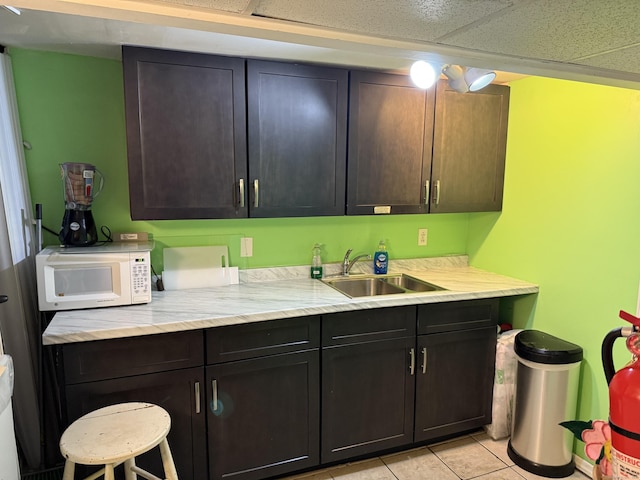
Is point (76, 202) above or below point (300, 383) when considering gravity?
above

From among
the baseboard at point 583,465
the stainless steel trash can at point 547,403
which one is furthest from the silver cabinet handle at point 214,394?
the baseboard at point 583,465

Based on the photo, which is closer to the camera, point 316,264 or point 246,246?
point 246,246

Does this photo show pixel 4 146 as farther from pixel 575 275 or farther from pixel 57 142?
pixel 575 275

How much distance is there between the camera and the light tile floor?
232 cm

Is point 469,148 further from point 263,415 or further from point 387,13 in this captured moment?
point 387,13

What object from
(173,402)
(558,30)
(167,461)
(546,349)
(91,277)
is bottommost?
(167,461)

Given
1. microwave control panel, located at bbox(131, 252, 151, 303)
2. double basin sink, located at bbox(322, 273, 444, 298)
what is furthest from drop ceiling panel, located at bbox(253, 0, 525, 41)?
double basin sink, located at bbox(322, 273, 444, 298)

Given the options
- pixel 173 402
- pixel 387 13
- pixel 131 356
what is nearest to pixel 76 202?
pixel 131 356

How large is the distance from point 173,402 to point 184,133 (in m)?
1.28

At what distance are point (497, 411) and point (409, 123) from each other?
72.8 inches

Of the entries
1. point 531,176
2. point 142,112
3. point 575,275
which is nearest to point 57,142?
point 142,112

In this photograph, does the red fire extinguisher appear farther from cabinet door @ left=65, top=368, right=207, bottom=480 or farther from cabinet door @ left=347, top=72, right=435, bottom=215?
cabinet door @ left=347, top=72, right=435, bottom=215

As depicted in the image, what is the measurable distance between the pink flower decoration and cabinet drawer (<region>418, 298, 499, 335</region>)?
1.41m

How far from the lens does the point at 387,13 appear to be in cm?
76
